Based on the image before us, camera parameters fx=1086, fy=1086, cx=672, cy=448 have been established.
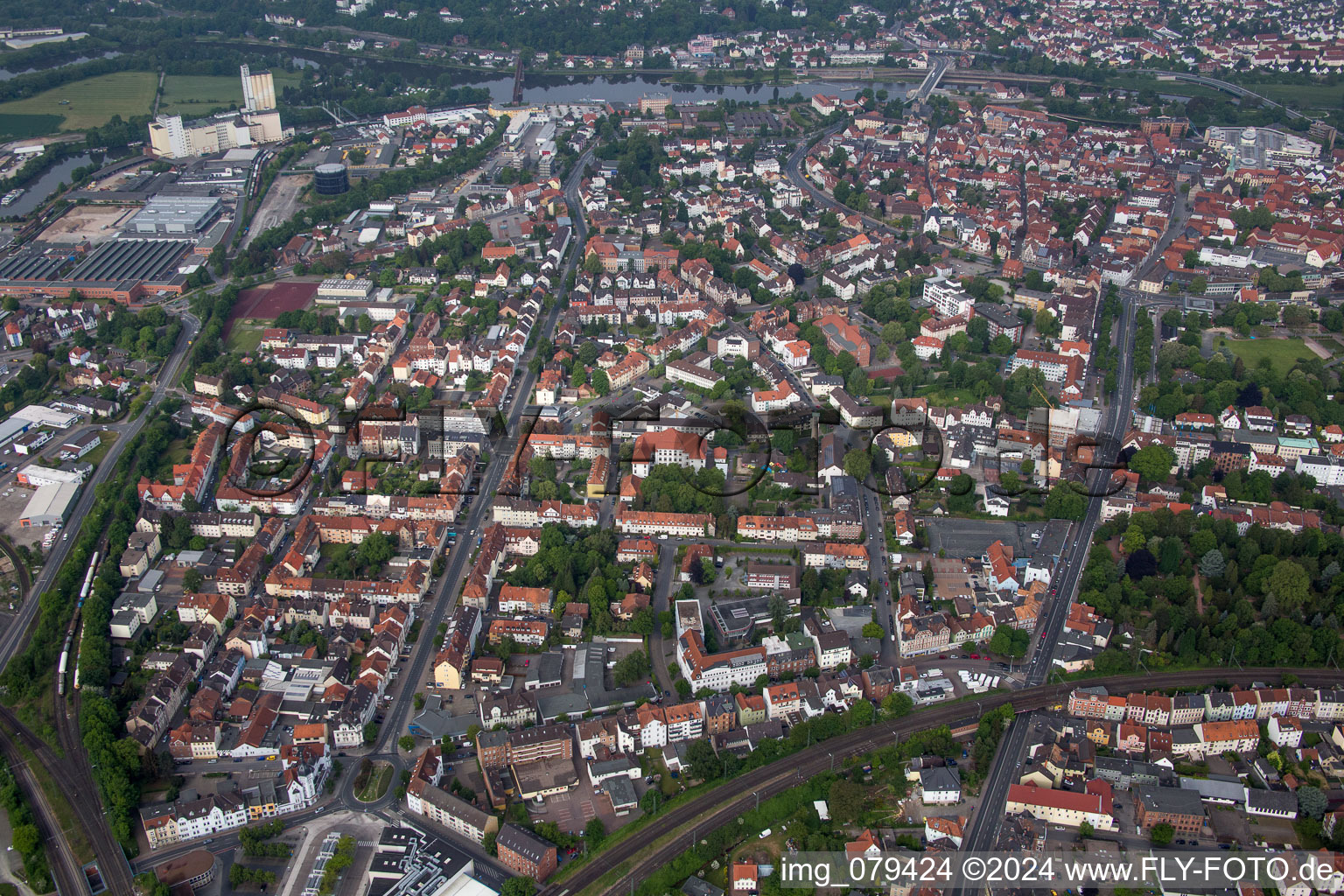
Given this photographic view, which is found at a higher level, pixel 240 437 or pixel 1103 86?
pixel 1103 86

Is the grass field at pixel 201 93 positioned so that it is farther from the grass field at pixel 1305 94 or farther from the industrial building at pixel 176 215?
the grass field at pixel 1305 94

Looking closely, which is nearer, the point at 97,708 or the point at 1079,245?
the point at 97,708

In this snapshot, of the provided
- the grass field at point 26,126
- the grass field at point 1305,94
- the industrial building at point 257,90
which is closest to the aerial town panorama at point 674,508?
the grass field at point 26,126

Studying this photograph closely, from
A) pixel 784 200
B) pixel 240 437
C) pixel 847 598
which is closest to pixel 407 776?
pixel 847 598

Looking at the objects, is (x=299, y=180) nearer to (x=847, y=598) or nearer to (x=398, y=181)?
(x=398, y=181)

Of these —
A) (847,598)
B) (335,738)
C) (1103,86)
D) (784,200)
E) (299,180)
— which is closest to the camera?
(335,738)

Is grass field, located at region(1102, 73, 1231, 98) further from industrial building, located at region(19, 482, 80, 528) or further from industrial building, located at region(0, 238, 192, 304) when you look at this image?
industrial building, located at region(19, 482, 80, 528)
